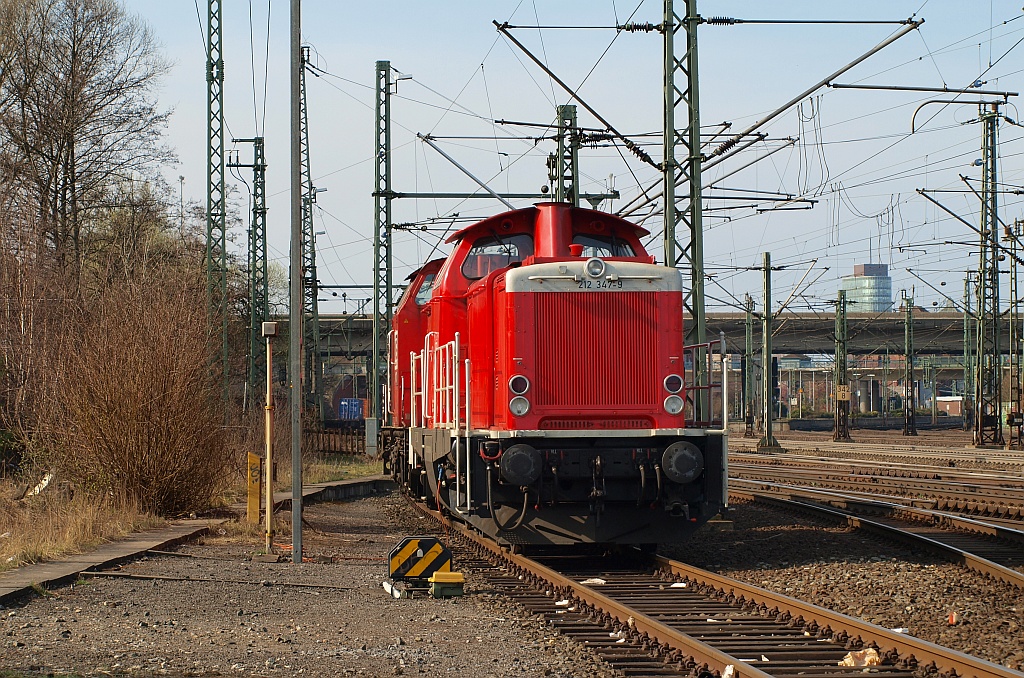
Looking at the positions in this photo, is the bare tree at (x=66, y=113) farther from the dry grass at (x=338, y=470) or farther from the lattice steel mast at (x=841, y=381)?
the lattice steel mast at (x=841, y=381)

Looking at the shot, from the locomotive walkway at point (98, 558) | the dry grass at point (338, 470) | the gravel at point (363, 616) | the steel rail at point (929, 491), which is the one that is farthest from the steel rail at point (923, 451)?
the locomotive walkway at point (98, 558)

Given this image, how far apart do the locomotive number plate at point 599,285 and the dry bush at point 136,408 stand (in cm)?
718

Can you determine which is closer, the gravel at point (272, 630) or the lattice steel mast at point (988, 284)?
the gravel at point (272, 630)

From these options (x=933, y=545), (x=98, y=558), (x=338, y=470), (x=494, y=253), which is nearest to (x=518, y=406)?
(x=494, y=253)

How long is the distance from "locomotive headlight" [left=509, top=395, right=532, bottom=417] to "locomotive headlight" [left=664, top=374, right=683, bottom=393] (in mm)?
1397

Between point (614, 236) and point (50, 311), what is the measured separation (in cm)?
1768

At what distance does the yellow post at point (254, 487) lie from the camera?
46.8 ft

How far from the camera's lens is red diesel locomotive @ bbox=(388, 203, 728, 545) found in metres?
10.5

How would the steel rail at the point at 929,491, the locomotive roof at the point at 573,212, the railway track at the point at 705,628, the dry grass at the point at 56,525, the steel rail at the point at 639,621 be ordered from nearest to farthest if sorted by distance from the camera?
the steel rail at the point at 639,621, the railway track at the point at 705,628, the dry grass at the point at 56,525, the locomotive roof at the point at 573,212, the steel rail at the point at 929,491

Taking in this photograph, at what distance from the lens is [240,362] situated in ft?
137

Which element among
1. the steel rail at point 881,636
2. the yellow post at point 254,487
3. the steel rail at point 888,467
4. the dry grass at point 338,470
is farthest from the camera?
the dry grass at point 338,470

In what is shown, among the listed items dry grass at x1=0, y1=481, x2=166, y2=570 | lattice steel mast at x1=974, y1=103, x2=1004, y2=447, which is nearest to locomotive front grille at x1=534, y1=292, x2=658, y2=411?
dry grass at x1=0, y1=481, x2=166, y2=570

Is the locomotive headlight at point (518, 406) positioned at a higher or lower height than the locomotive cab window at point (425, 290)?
lower

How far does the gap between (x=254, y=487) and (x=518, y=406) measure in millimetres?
5130
